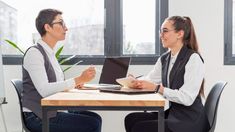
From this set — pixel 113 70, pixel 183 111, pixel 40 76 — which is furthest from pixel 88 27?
pixel 183 111

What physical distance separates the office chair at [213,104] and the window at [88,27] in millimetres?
1311

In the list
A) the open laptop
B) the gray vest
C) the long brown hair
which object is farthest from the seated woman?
the long brown hair

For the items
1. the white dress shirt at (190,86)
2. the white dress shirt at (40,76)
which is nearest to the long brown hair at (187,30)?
the white dress shirt at (190,86)

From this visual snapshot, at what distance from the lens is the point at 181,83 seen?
208cm

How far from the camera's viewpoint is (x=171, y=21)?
2252mm

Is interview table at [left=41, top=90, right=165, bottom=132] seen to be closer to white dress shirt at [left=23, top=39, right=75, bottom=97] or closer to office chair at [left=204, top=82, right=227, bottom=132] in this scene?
white dress shirt at [left=23, top=39, right=75, bottom=97]

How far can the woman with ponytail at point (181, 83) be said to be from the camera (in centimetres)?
198

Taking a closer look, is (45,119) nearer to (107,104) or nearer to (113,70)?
(107,104)

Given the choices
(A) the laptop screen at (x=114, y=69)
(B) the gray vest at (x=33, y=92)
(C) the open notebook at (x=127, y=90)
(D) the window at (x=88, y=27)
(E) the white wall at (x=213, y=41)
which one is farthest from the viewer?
(D) the window at (x=88, y=27)

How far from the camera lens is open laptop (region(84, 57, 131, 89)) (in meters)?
2.30

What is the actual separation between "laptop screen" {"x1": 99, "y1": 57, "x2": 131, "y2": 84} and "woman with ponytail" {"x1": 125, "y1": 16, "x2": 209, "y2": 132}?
27cm

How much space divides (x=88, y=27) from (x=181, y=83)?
1.57m

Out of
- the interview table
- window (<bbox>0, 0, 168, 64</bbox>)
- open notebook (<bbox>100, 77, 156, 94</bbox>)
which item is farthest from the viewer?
window (<bbox>0, 0, 168, 64</bbox>)

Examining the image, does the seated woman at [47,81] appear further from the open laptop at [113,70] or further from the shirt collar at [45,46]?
the open laptop at [113,70]
